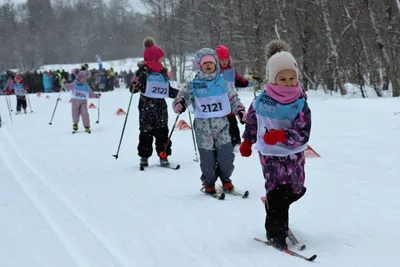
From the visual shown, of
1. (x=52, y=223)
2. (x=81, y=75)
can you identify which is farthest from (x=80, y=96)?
(x=52, y=223)

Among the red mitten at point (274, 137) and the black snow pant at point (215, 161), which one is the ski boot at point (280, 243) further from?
the black snow pant at point (215, 161)

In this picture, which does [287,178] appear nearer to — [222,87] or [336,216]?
[336,216]

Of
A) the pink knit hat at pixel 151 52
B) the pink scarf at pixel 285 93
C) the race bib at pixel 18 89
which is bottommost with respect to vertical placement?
the race bib at pixel 18 89

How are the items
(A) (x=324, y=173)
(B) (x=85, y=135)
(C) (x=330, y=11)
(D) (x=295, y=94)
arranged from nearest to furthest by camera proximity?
(D) (x=295, y=94) → (A) (x=324, y=173) → (B) (x=85, y=135) → (C) (x=330, y=11)

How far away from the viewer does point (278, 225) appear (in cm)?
370

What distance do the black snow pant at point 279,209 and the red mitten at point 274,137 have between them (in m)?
0.43

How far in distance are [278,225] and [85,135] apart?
8.93 metres

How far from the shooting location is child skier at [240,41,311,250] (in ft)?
11.8

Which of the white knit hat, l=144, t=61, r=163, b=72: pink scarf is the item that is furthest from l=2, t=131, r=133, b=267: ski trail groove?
l=144, t=61, r=163, b=72: pink scarf

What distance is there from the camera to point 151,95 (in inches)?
288

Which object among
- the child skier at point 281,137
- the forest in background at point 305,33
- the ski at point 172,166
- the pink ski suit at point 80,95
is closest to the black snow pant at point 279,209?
the child skier at point 281,137

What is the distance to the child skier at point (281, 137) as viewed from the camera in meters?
3.61

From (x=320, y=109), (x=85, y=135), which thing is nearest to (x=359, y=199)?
(x=320, y=109)

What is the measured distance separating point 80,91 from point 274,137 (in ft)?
31.4
